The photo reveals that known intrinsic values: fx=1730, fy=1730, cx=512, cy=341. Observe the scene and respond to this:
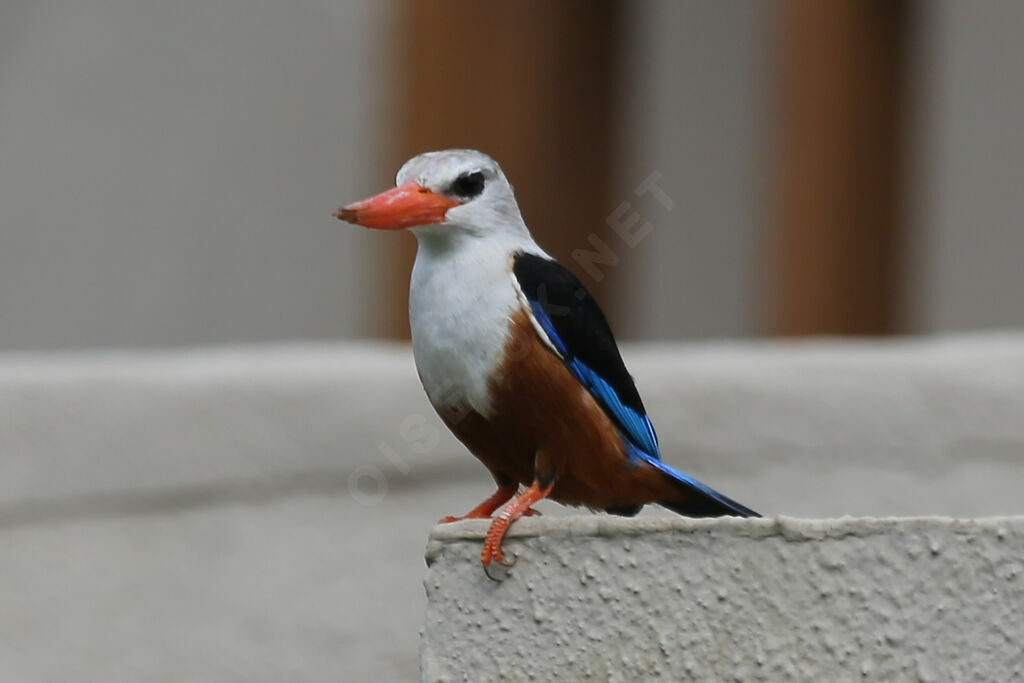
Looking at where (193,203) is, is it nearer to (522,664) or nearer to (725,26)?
(725,26)

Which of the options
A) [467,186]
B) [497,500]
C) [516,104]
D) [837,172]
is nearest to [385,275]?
[516,104]

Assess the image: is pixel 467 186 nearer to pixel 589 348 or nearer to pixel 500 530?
pixel 589 348

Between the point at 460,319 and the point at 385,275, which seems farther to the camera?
the point at 385,275

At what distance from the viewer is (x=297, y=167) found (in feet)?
17.1

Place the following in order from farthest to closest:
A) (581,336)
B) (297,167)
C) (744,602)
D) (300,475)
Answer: (297,167) → (300,475) → (581,336) → (744,602)

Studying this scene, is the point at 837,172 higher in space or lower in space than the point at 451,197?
lower

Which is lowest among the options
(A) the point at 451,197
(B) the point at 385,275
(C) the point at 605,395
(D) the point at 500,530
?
(B) the point at 385,275

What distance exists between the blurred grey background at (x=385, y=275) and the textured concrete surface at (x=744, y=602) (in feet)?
1.07

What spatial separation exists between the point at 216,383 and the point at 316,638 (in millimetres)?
504

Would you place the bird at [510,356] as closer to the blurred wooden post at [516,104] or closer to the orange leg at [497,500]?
the orange leg at [497,500]

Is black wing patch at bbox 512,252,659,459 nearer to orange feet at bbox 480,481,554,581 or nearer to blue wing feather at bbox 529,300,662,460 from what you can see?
blue wing feather at bbox 529,300,662,460

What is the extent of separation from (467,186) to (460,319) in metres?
0.13

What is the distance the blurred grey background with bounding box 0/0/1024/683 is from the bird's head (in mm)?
155

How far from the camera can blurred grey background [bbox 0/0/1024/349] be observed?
502cm
